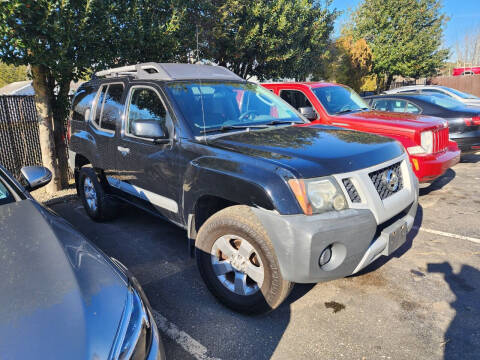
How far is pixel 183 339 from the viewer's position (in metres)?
2.55

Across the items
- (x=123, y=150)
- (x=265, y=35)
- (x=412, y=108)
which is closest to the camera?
(x=123, y=150)

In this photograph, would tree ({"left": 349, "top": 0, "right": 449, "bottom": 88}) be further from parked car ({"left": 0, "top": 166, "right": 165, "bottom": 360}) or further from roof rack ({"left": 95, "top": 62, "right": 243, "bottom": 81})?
parked car ({"left": 0, "top": 166, "right": 165, "bottom": 360})

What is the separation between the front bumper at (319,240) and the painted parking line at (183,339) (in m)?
0.81

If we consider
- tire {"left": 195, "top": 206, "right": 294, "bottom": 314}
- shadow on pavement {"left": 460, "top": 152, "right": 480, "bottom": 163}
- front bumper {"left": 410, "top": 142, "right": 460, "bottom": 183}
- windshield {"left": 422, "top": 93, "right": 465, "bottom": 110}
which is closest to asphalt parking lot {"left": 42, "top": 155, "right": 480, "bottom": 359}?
tire {"left": 195, "top": 206, "right": 294, "bottom": 314}

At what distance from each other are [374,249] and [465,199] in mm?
3936

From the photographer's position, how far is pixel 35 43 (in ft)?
16.2

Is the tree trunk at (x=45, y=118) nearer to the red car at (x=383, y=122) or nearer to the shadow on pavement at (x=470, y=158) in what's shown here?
the red car at (x=383, y=122)

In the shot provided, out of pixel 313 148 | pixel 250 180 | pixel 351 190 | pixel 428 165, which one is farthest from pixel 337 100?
pixel 250 180

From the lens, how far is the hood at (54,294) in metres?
1.33

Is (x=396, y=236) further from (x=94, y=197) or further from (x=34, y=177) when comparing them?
(x=94, y=197)

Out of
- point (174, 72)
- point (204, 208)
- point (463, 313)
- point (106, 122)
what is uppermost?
point (174, 72)

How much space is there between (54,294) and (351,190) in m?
1.94

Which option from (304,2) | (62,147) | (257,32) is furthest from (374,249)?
(304,2)

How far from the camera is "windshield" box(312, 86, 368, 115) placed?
236 inches
